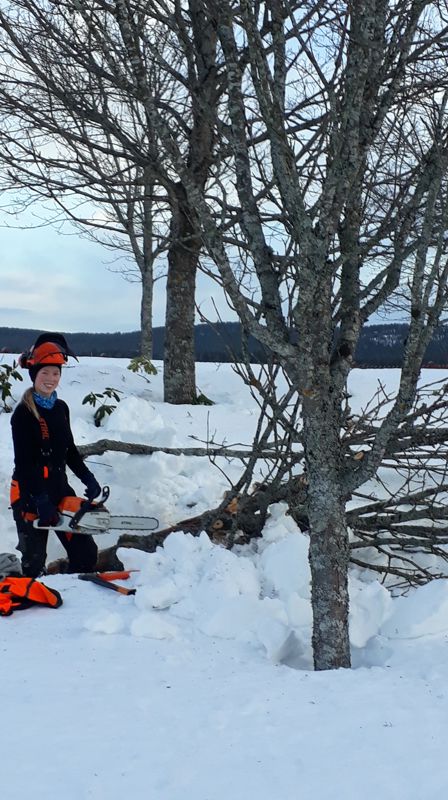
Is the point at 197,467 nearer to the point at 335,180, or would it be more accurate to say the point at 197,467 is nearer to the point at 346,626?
the point at 346,626

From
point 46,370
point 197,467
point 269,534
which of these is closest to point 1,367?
point 197,467

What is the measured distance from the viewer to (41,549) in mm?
4938

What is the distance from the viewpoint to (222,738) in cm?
234

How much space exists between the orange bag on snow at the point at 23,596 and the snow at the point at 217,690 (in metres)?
0.06

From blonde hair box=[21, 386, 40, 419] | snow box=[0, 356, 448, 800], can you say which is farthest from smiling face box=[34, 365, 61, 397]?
snow box=[0, 356, 448, 800]

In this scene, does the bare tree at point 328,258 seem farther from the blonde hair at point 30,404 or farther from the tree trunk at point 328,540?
the blonde hair at point 30,404

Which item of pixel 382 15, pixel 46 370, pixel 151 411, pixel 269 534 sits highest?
pixel 382 15

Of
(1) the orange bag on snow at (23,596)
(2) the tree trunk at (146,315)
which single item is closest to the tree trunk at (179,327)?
(2) the tree trunk at (146,315)

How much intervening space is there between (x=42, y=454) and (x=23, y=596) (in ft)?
4.67

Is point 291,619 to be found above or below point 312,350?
below

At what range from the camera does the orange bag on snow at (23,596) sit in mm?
3711

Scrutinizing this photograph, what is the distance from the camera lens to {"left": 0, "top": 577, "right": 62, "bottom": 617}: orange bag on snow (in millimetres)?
3711

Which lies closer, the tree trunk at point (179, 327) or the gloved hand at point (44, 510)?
the gloved hand at point (44, 510)

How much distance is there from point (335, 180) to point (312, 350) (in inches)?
29.4
